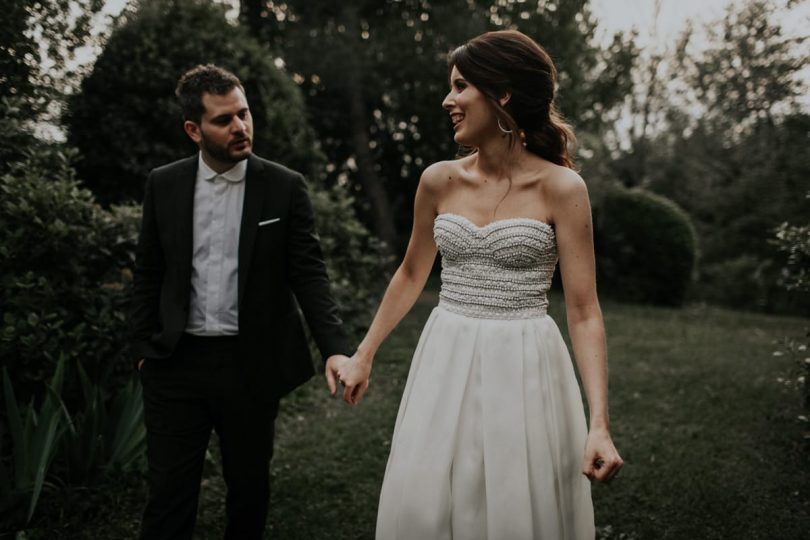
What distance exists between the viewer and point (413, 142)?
14.5 metres

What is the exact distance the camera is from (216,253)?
10.2ft

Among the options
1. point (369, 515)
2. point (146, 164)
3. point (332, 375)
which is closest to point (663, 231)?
point (146, 164)

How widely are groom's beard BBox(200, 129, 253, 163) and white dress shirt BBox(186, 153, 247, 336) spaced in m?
0.10

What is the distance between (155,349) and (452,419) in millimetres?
1389

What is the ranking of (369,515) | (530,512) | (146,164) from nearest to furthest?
(530,512), (369,515), (146,164)

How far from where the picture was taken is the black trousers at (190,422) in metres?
3.00

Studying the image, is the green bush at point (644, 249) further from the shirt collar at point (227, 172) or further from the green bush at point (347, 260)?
the shirt collar at point (227, 172)

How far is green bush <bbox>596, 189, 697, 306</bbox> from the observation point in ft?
49.8

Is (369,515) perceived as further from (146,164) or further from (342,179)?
(342,179)

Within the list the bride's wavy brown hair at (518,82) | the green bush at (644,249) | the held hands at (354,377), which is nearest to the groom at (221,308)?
the held hands at (354,377)

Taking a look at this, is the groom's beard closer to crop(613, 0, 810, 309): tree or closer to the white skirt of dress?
the white skirt of dress

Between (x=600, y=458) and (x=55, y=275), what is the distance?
348cm

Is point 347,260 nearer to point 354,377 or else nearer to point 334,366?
point 334,366

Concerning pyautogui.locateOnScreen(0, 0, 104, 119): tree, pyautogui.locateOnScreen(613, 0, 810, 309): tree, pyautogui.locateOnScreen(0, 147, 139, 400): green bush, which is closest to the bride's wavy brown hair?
pyautogui.locateOnScreen(0, 147, 139, 400): green bush
